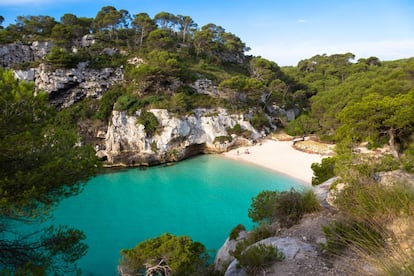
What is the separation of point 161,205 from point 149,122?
10.9 meters

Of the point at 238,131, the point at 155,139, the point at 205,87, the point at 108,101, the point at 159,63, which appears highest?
the point at 159,63

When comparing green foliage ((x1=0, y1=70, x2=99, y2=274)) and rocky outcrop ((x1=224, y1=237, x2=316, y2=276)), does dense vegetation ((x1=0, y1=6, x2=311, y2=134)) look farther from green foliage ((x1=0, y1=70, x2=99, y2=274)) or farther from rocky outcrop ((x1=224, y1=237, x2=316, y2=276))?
rocky outcrop ((x1=224, y1=237, x2=316, y2=276))

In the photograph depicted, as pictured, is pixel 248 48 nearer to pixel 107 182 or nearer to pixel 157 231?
pixel 107 182

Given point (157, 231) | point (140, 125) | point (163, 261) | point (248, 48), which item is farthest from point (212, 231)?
point (248, 48)

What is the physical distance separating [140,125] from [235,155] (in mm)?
9662

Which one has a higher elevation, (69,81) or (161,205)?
(69,81)

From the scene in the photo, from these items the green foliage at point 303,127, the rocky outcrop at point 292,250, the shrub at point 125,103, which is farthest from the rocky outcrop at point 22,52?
the rocky outcrop at point 292,250

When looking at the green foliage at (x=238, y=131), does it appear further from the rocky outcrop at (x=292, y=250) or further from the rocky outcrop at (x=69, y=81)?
the rocky outcrop at (x=292, y=250)

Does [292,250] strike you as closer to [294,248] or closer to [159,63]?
[294,248]

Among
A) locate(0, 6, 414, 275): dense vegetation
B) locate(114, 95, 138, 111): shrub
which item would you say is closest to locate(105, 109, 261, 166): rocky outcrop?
locate(114, 95, 138, 111): shrub

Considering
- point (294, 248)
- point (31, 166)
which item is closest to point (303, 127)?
point (294, 248)

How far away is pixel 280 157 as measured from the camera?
2064cm

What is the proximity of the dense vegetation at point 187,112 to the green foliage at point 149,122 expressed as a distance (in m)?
0.10

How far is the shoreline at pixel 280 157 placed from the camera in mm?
17328
